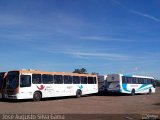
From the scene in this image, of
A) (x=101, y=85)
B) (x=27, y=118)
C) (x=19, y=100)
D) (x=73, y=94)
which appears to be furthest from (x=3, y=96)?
(x=101, y=85)

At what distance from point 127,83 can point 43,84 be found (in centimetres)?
1428

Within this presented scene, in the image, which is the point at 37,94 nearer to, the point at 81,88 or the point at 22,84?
the point at 22,84

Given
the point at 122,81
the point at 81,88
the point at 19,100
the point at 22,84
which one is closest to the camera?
the point at 22,84

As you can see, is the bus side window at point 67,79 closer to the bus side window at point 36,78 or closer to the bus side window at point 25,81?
the bus side window at point 36,78

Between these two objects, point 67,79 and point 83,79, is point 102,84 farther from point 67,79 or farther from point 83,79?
point 67,79

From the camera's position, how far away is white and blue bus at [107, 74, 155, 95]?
37.7 meters

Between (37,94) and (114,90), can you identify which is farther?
(114,90)

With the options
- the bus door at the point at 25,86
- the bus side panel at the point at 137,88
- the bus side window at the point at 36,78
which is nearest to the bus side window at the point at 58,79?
the bus side window at the point at 36,78

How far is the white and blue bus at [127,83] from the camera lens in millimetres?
37688

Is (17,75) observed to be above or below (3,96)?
above

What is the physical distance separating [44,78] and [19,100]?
9.44 feet

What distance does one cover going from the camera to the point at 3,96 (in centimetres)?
2641

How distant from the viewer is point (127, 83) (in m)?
38.9

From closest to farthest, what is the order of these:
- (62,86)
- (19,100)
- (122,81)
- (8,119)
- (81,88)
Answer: (8,119) → (19,100) → (62,86) → (81,88) → (122,81)
